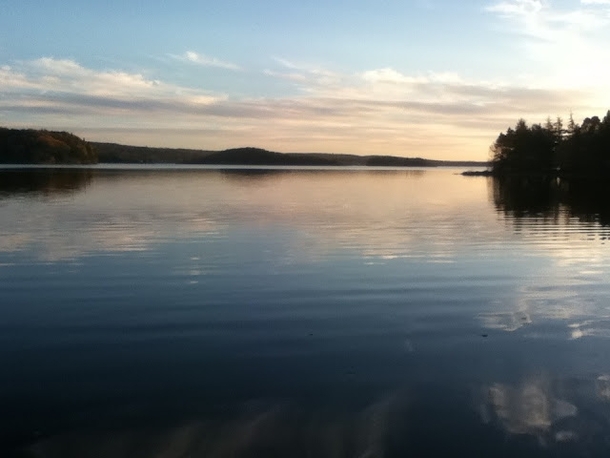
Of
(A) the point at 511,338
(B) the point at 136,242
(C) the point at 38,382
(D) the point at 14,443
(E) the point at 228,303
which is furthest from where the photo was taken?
(B) the point at 136,242

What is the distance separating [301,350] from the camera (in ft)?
35.4

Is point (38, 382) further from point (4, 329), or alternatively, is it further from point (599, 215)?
point (599, 215)

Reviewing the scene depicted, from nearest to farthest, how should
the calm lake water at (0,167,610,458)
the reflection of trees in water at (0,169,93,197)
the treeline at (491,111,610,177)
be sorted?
the calm lake water at (0,167,610,458), the reflection of trees in water at (0,169,93,197), the treeline at (491,111,610,177)

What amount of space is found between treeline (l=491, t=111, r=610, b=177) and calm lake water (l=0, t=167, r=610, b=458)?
308ft

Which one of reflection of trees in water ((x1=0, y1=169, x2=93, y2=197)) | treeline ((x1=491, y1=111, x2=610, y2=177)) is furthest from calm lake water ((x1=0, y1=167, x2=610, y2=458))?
treeline ((x1=491, y1=111, x2=610, y2=177))

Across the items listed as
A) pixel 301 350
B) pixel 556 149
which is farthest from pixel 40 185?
pixel 556 149

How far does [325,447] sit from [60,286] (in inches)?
Result: 417

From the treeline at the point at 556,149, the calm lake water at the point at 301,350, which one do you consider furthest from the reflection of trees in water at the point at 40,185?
the treeline at the point at 556,149

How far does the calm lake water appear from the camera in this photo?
759 cm

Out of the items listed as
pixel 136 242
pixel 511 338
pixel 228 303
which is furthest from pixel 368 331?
pixel 136 242

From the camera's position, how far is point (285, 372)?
31.8 ft

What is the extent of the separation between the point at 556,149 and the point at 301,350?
130 metres

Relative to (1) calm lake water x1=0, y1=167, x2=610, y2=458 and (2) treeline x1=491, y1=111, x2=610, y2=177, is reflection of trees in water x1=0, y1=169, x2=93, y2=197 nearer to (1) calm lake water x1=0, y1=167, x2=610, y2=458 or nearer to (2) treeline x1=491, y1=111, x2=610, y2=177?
(1) calm lake water x1=0, y1=167, x2=610, y2=458

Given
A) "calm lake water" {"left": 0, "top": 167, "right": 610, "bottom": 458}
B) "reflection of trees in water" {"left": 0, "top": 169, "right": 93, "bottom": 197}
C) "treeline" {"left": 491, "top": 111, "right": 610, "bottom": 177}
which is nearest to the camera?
"calm lake water" {"left": 0, "top": 167, "right": 610, "bottom": 458}
